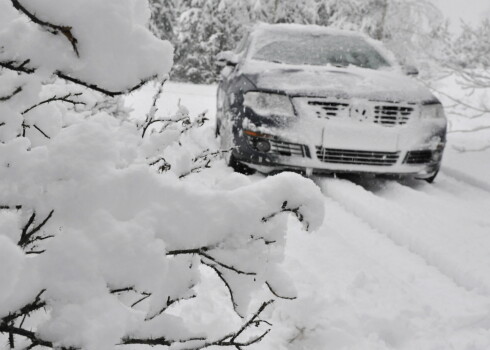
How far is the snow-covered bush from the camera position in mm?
932

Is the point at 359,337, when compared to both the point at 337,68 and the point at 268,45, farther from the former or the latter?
the point at 268,45

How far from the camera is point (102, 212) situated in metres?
1.06

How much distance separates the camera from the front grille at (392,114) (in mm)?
4617

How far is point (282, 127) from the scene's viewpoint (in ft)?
14.8

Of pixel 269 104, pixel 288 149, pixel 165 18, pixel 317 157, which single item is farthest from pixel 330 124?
pixel 165 18

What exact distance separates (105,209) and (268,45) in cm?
502

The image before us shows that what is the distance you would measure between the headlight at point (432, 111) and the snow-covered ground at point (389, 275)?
78 cm

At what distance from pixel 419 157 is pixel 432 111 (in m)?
0.49

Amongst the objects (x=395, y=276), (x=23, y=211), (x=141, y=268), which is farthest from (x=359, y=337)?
(x=23, y=211)

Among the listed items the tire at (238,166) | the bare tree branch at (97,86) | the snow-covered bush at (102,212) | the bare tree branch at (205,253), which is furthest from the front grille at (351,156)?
the bare tree branch at (97,86)

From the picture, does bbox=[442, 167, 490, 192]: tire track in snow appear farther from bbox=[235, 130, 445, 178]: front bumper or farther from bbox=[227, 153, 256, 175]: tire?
bbox=[227, 153, 256, 175]: tire

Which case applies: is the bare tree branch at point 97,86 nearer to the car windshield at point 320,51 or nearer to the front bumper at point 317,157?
the front bumper at point 317,157

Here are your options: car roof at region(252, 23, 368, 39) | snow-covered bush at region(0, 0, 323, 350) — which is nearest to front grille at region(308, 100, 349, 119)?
car roof at region(252, 23, 368, 39)

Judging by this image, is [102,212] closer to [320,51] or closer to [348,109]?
[348,109]
